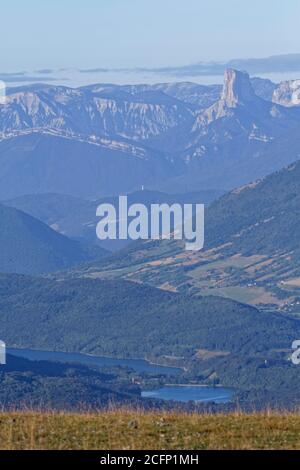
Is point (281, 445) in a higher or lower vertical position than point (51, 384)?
higher

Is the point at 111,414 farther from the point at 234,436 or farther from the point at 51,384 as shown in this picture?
the point at 51,384

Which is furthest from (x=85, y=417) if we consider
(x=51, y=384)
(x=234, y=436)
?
(x=51, y=384)
